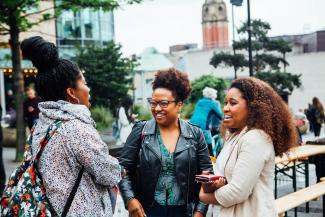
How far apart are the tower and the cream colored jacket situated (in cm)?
8159

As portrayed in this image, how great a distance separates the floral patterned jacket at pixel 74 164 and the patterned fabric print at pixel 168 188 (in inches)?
37.9

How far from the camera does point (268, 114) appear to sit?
294cm

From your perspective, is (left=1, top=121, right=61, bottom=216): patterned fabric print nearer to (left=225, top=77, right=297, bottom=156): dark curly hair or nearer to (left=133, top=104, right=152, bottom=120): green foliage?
(left=225, top=77, right=297, bottom=156): dark curly hair

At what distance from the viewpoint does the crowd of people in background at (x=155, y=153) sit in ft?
7.64

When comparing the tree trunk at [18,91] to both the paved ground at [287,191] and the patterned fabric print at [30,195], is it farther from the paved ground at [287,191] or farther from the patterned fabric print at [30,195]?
the patterned fabric print at [30,195]

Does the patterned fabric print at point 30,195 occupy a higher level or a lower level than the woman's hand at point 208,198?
higher

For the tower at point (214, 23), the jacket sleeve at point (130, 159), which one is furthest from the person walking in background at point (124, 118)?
the tower at point (214, 23)

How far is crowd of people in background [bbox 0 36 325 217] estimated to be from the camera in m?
2.33

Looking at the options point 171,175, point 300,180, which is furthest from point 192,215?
point 300,180

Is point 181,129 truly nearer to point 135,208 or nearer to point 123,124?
point 135,208

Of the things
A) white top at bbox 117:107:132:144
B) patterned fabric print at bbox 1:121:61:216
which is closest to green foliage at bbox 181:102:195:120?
white top at bbox 117:107:132:144

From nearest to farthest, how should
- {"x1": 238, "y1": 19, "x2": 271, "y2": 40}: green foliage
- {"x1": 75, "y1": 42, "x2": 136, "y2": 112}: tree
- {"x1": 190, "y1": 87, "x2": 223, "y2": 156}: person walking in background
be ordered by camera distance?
{"x1": 190, "y1": 87, "x2": 223, "y2": 156}: person walking in background → {"x1": 75, "y1": 42, "x2": 136, "y2": 112}: tree → {"x1": 238, "y1": 19, "x2": 271, "y2": 40}: green foliage

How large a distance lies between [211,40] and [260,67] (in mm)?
45164

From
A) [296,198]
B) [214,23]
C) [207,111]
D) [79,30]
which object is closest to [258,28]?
[79,30]
